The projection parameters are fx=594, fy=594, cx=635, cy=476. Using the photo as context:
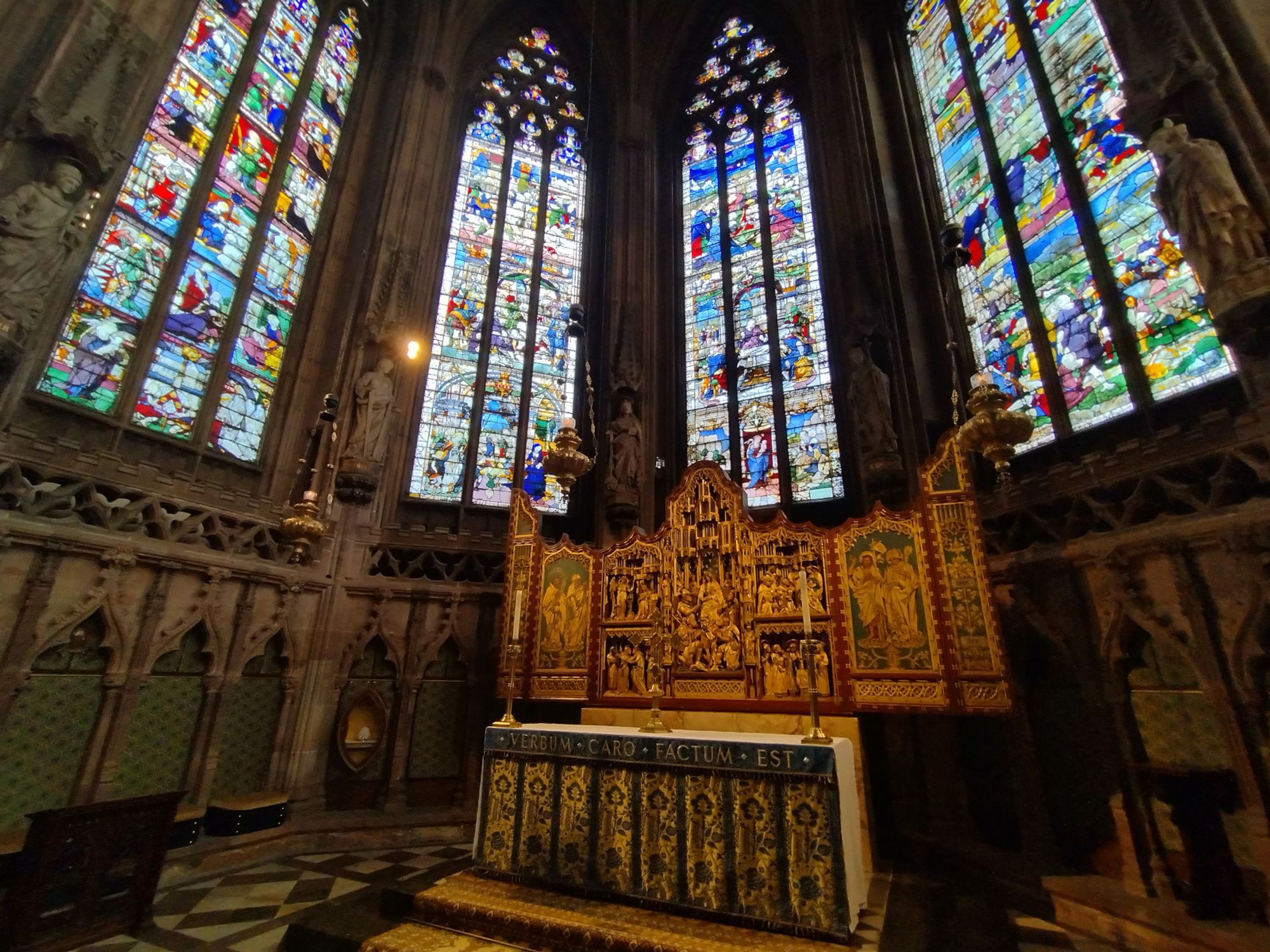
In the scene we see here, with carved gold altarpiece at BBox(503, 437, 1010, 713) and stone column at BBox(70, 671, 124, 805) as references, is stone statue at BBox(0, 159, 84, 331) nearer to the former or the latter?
stone column at BBox(70, 671, 124, 805)

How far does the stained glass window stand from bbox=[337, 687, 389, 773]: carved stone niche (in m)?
2.95

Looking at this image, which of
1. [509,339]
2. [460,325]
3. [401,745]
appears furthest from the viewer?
[509,339]

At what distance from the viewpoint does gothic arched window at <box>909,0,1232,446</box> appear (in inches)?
216

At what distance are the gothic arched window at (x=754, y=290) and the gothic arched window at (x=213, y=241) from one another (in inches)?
253

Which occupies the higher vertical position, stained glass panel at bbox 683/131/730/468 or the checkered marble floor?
stained glass panel at bbox 683/131/730/468

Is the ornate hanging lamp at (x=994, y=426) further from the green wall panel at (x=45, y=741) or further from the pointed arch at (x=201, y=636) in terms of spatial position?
the green wall panel at (x=45, y=741)

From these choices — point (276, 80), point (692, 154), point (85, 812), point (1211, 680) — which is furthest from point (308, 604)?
point (692, 154)

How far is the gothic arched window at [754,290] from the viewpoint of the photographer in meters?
Answer: 9.26

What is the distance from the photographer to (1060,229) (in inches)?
258

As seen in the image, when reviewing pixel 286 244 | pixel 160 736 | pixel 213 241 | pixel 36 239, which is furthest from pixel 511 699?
pixel 286 244

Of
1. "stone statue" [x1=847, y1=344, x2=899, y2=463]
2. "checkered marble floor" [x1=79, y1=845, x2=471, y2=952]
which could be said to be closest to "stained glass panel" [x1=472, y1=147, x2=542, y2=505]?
"checkered marble floor" [x1=79, y1=845, x2=471, y2=952]

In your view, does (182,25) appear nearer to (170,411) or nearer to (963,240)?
(170,411)

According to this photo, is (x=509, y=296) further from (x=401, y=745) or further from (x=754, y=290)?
(x=401, y=745)

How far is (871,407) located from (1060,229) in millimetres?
2711
